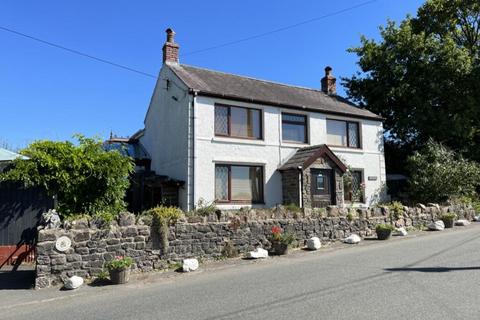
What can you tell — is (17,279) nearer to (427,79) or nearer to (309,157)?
(309,157)

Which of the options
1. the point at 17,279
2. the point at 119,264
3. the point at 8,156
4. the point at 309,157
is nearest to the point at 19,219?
the point at 17,279

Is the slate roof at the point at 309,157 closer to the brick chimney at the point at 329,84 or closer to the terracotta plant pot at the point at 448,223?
the terracotta plant pot at the point at 448,223

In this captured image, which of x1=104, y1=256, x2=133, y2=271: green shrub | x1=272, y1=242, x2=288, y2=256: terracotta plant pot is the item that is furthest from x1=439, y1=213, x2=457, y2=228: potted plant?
x1=104, y1=256, x2=133, y2=271: green shrub

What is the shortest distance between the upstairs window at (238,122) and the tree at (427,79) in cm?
1263

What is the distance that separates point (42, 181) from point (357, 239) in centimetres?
1003

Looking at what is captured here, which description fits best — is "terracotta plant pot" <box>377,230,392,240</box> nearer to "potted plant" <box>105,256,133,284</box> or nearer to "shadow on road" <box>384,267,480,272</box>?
"shadow on road" <box>384,267,480,272</box>

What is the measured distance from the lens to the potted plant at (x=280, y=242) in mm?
12422

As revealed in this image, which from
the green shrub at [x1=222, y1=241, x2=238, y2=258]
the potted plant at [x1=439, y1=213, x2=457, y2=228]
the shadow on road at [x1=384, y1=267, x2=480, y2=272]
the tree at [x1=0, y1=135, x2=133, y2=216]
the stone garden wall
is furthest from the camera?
the potted plant at [x1=439, y1=213, x2=457, y2=228]

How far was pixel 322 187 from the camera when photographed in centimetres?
1966

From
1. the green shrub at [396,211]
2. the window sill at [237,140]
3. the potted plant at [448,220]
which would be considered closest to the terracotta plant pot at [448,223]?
the potted plant at [448,220]

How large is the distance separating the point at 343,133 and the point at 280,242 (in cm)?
1134

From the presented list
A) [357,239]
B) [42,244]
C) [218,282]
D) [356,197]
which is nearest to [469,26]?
[356,197]

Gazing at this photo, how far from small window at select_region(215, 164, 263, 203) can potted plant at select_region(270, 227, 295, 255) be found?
17.9 ft

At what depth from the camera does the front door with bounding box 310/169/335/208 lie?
63.3ft
